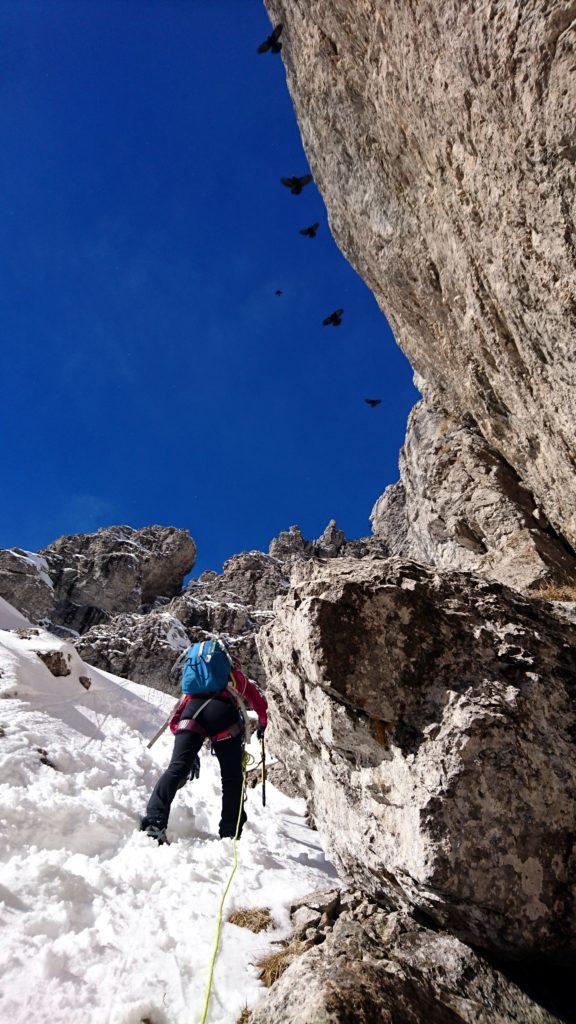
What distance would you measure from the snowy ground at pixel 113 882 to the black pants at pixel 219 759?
334 millimetres

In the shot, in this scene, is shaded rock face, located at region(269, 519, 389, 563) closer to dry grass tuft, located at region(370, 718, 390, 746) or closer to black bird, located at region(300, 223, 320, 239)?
black bird, located at region(300, 223, 320, 239)

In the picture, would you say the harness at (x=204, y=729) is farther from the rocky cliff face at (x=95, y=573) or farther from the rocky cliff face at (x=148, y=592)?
the rocky cliff face at (x=95, y=573)

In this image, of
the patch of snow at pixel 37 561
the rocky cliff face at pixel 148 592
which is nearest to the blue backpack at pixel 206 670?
the rocky cliff face at pixel 148 592

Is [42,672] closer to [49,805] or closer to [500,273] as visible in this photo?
[49,805]

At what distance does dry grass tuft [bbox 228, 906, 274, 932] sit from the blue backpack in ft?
8.88

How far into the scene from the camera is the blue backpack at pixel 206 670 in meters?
6.33

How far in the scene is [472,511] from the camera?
12117 millimetres

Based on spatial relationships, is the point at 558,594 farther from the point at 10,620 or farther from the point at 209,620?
the point at 209,620

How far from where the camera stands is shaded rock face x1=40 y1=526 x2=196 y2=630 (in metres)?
56.2

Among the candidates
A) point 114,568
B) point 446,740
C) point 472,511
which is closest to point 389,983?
point 446,740

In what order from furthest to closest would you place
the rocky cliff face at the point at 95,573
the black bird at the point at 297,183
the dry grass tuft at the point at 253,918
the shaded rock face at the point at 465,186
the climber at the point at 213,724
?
1. the rocky cliff face at the point at 95,573
2. the black bird at the point at 297,183
3. the climber at the point at 213,724
4. the shaded rock face at the point at 465,186
5. the dry grass tuft at the point at 253,918

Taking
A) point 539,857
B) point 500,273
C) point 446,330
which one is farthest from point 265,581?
point 539,857

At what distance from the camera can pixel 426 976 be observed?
278 cm

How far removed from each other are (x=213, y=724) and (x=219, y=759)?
17.6 inches
